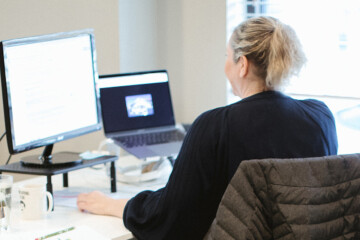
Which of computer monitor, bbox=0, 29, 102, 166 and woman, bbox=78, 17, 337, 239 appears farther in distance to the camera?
computer monitor, bbox=0, 29, 102, 166

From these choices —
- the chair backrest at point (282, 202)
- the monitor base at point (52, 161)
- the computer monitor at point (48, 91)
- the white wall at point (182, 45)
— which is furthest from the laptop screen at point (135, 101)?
the chair backrest at point (282, 202)

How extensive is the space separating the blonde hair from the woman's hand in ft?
1.94

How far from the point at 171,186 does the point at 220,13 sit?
1.45 meters

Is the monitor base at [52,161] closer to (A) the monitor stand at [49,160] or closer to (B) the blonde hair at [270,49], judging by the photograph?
(A) the monitor stand at [49,160]

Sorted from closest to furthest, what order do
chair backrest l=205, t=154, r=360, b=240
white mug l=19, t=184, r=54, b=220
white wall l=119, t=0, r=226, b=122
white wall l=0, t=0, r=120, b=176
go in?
chair backrest l=205, t=154, r=360, b=240, white mug l=19, t=184, r=54, b=220, white wall l=0, t=0, r=120, b=176, white wall l=119, t=0, r=226, b=122

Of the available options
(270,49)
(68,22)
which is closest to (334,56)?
(270,49)

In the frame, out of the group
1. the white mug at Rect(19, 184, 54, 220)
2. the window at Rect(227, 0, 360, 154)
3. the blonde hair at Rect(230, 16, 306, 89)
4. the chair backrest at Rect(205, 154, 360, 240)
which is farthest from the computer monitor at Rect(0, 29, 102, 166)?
the window at Rect(227, 0, 360, 154)

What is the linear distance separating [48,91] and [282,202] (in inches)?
36.9

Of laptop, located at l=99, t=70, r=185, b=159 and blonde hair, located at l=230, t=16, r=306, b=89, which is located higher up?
blonde hair, located at l=230, t=16, r=306, b=89

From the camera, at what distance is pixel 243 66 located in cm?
168

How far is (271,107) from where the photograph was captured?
1635 millimetres

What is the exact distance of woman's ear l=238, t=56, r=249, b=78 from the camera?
→ 1.67 metres

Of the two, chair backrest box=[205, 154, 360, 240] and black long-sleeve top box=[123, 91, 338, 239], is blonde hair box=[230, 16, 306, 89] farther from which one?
chair backrest box=[205, 154, 360, 240]

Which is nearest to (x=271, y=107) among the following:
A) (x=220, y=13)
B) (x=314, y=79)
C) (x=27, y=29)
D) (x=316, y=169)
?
(x=316, y=169)
